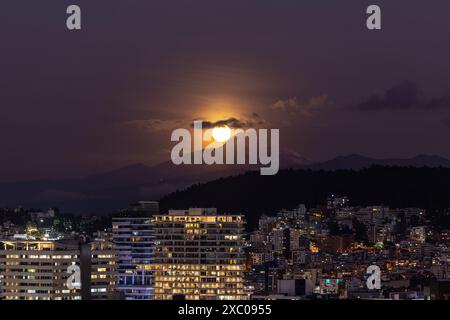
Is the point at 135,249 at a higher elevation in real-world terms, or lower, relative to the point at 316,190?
lower

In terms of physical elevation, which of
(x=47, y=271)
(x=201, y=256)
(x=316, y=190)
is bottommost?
(x=47, y=271)

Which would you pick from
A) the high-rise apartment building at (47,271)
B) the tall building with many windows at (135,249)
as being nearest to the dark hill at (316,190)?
the tall building with many windows at (135,249)

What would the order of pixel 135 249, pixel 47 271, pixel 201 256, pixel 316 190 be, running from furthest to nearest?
pixel 316 190, pixel 135 249, pixel 201 256, pixel 47 271

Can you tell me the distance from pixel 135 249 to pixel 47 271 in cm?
1520

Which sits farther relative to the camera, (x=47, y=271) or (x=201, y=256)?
(x=201, y=256)

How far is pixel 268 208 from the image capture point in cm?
5544

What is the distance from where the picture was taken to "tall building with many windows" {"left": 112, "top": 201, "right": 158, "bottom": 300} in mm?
48625

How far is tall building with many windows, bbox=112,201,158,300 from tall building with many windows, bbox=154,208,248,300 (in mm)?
1776

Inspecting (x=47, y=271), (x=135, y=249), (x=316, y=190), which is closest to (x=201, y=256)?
(x=47, y=271)

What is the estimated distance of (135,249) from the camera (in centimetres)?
5425

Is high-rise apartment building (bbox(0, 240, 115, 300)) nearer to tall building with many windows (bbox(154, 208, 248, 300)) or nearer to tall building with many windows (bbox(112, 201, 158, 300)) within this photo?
tall building with many windows (bbox(154, 208, 248, 300))

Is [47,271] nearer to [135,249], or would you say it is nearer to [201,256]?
[201,256]

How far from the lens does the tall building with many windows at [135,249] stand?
4862 cm

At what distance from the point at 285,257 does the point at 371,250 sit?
14.3 feet
